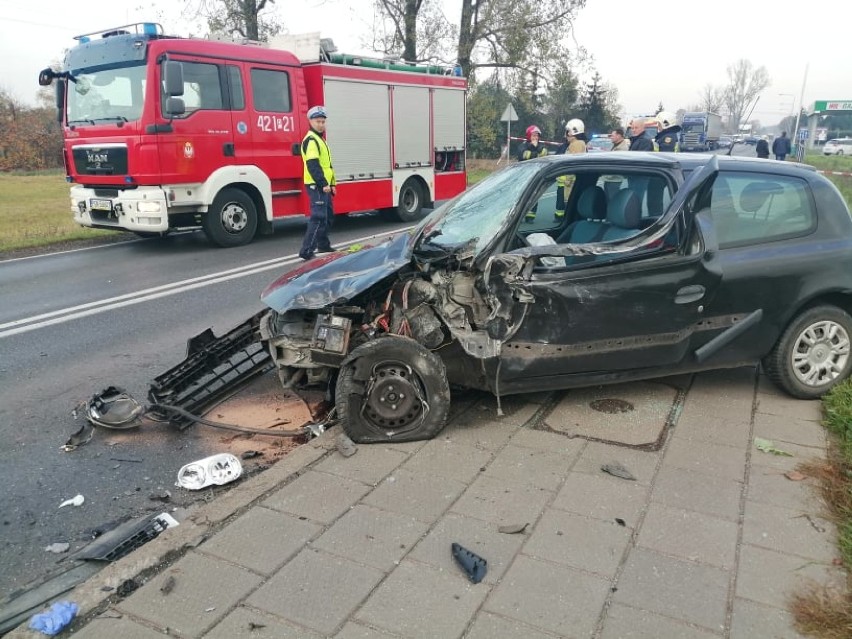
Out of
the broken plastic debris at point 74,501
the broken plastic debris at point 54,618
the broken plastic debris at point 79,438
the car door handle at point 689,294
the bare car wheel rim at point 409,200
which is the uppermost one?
the car door handle at point 689,294

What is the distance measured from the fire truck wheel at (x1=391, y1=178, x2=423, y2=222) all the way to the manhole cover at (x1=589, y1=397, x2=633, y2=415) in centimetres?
1024

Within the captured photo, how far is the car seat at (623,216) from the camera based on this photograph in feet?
14.3

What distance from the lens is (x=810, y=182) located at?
4.47 metres

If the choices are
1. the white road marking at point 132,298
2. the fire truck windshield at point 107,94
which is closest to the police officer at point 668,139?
the white road marking at point 132,298

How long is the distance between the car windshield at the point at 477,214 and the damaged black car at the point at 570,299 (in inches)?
0.6

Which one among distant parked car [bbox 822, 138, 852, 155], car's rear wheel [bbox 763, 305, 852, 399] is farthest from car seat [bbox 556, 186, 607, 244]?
distant parked car [bbox 822, 138, 852, 155]

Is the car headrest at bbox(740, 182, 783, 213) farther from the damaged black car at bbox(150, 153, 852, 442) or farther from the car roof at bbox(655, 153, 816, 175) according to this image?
the car roof at bbox(655, 153, 816, 175)

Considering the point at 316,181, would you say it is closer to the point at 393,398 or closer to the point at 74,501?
the point at 393,398

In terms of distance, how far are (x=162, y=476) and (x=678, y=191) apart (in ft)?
11.3

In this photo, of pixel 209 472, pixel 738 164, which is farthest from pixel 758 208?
pixel 209 472

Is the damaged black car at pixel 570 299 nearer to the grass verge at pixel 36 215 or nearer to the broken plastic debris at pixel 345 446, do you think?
the broken plastic debris at pixel 345 446

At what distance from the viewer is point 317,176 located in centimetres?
973

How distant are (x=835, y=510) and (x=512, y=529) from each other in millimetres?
1526

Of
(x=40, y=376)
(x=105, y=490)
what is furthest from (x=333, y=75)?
(x=105, y=490)
